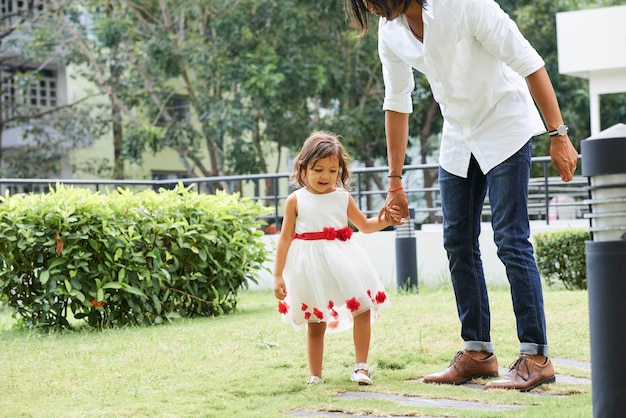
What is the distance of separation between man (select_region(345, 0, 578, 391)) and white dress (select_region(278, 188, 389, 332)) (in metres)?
0.29


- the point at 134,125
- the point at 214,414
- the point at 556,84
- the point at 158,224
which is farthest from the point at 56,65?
the point at 214,414

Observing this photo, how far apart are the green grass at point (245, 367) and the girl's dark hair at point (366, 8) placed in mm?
1571

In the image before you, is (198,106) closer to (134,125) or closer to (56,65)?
(134,125)

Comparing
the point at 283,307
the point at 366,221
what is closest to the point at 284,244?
the point at 283,307

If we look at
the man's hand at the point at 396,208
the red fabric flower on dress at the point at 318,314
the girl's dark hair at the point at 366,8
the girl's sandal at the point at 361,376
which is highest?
the girl's dark hair at the point at 366,8

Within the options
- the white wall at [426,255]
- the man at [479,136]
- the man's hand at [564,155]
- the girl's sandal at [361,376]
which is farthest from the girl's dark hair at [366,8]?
the white wall at [426,255]

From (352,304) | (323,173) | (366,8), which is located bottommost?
(352,304)

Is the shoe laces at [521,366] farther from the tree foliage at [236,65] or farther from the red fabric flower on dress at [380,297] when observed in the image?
the tree foliage at [236,65]

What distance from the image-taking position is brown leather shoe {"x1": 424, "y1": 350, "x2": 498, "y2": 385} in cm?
427

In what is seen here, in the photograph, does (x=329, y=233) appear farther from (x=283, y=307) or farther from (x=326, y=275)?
(x=283, y=307)

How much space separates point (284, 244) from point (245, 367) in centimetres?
79

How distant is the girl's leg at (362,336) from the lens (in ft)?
14.4

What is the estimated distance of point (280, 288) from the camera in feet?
14.4

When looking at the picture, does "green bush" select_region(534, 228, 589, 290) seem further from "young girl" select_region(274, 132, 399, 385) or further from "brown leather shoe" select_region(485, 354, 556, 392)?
"brown leather shoe" select_region(485, 354, 556, 392)
